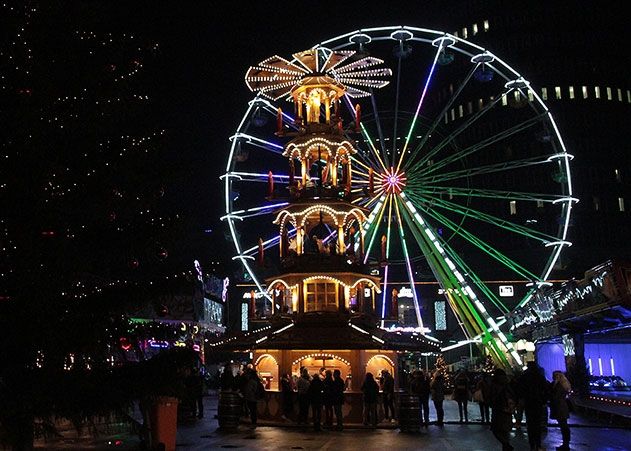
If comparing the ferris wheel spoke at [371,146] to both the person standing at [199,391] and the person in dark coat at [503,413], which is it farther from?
the person in dark coat at [503,413]

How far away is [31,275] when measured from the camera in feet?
31.0

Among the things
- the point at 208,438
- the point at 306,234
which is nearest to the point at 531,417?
the point at 208,438

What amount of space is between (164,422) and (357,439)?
6457 millimetres

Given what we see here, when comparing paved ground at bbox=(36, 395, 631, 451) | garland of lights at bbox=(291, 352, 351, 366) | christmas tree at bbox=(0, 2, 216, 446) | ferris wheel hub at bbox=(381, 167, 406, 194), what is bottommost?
paved ground at bbox=(36, 395, 631, 451)

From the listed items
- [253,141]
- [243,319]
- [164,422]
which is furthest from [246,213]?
[243,319]

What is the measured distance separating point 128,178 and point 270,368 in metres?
18.1

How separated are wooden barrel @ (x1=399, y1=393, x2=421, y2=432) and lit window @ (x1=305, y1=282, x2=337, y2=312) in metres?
6.83

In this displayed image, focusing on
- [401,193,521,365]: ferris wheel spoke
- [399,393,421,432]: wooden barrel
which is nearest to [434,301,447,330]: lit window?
[401,193,521,365]: ferris wheel spoke

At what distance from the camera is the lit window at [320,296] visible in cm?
2844

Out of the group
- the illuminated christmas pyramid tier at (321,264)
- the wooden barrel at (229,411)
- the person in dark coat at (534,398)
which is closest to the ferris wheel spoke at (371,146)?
the illuminated christmas pyramid tier at (321,264)

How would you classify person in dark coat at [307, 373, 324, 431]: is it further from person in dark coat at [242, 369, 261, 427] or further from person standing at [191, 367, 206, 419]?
person standing at [191, 367, 206, 419]

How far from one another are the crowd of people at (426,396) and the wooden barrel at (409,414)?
0.39 m

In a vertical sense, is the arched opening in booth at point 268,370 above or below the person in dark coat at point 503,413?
above

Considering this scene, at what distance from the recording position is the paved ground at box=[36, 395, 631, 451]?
17266mm
